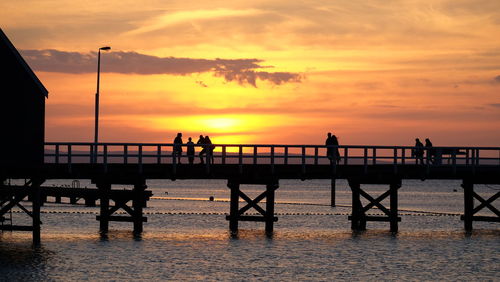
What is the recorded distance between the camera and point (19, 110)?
35.2m

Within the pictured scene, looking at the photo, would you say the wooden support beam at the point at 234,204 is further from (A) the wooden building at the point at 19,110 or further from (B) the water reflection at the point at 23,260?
(A) the wooden building at the point at 19,110

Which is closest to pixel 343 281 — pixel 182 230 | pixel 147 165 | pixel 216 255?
pixel 216 255

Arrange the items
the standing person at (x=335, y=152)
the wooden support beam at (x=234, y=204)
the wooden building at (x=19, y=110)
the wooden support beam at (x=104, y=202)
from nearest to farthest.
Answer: the wooden building at (x=19, y=110), the standing person at (x=335, y=152), the wooden support beam at (x=104, y=202), the wooden support beam at (x=234, y=204)

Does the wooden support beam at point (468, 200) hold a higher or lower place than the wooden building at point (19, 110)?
lower

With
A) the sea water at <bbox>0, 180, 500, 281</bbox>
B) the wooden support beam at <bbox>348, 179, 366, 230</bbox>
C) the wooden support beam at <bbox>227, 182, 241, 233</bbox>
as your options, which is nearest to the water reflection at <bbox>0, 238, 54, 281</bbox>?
the sea water at <bbox>0, 180, 500, 281</bbox>

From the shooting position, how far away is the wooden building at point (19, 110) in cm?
3438

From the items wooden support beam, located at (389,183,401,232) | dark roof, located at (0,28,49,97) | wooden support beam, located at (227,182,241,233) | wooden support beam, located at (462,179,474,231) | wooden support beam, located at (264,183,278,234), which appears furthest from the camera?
wooden support beam, located at (462,179,474,231)

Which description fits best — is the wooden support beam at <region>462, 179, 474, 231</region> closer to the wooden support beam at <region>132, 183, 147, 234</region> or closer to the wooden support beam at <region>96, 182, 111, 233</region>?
the wooden support beam at <region>132, 183, 147, 234</region>

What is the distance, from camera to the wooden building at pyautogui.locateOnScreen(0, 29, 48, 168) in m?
34.4

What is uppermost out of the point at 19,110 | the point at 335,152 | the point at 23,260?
the point at 19,110

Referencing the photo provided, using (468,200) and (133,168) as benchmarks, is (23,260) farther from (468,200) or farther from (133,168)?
(468,200)

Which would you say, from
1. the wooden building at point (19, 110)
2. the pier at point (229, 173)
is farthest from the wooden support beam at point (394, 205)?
the wooden building at point (19, 110)

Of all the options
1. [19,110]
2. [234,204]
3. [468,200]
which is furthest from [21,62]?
[468,200]

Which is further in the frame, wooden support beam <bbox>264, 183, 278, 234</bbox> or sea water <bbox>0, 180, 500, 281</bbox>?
wooden support beam <bbox>264, 183, 278, 234</bbox>
